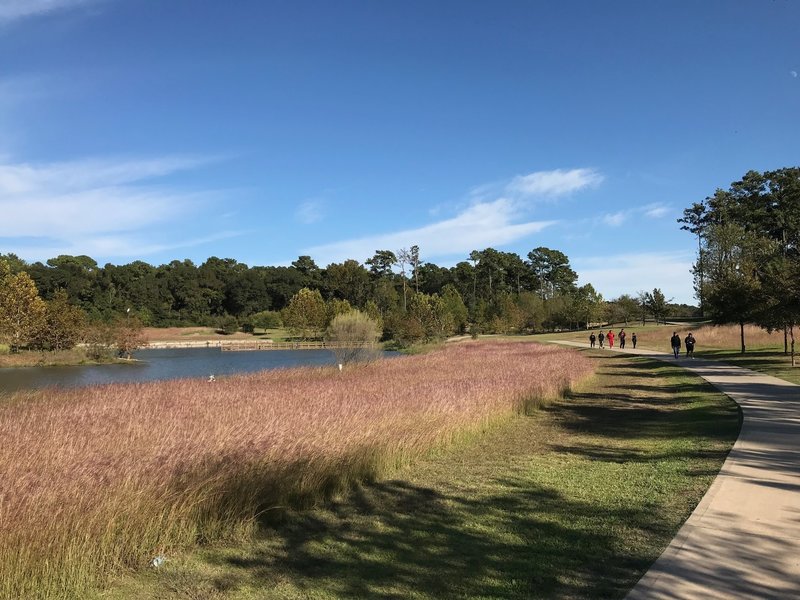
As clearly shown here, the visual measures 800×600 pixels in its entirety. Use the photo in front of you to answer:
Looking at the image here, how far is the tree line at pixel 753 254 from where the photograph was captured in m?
24.3

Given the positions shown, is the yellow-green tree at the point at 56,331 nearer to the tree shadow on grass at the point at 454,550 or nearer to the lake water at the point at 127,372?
the lake water at the point at 127,372

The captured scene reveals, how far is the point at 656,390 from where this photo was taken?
1897 centimetres

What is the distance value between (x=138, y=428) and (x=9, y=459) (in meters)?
2.24

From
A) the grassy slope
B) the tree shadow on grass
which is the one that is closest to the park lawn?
the tree shadow on grass

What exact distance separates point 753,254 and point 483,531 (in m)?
61.3

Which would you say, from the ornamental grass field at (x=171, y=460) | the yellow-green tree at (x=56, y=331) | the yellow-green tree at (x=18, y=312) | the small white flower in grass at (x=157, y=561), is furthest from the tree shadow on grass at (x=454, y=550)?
the yellow-green tree at (x=56, y=331)

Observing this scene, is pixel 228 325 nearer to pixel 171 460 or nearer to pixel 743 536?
pixel 171 460

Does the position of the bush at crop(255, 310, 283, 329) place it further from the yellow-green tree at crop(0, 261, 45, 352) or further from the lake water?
the lake water

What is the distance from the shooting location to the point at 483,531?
19.4 feet

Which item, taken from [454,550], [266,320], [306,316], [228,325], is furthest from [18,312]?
[266,320]

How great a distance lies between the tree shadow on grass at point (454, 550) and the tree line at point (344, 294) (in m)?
66.6

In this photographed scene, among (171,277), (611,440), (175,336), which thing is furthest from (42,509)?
(171,277)

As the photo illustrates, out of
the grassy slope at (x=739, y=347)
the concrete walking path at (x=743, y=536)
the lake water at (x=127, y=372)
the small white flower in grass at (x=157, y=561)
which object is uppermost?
the grassy slope at (x=739, y=347)

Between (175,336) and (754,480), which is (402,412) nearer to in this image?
(754,480)
